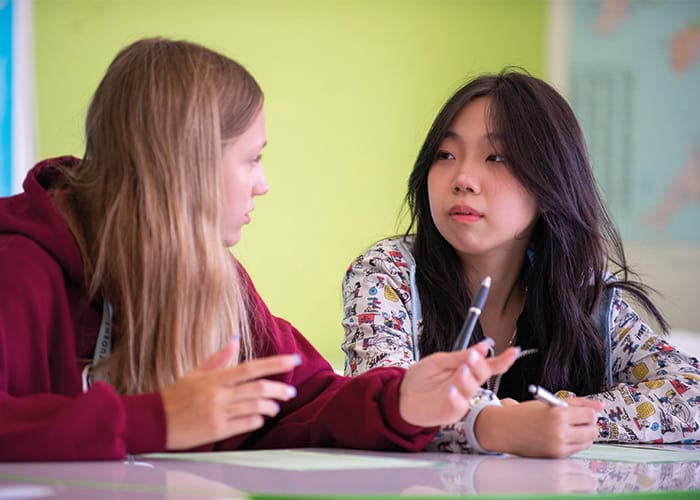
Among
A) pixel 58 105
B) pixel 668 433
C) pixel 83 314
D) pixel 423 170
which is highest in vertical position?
pixel 58 105

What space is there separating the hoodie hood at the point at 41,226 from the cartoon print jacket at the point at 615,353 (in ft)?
1.72

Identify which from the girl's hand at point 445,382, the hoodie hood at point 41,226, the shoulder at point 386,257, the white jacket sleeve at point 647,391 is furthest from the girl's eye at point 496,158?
the hoodie hood at point 41,226

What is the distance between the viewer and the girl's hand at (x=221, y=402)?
1.01 metres

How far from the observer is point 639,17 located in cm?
429

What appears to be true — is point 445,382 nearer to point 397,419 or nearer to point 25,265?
point 397,419

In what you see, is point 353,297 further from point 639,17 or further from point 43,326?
point 639,17

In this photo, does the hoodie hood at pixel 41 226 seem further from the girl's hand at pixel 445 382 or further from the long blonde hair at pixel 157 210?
the girl's hand at pixel 445 382

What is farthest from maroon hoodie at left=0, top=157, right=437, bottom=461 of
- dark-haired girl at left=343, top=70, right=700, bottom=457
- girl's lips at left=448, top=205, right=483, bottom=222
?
girl's lips at left=448, top=205, right=483, bottom=222

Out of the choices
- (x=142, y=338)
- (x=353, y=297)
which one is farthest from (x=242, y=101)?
(x=353, y=297)

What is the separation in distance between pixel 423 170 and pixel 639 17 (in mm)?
2826

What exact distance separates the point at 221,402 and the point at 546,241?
0.98 m

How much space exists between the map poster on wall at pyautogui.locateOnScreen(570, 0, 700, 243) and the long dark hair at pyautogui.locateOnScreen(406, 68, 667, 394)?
252 cm

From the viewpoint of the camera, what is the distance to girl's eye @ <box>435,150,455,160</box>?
1778mm

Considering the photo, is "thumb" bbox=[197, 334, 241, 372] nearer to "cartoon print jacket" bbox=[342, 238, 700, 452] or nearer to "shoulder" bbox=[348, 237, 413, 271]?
"cartoon print jacket" bbox=[342, 238, 700, 452]
